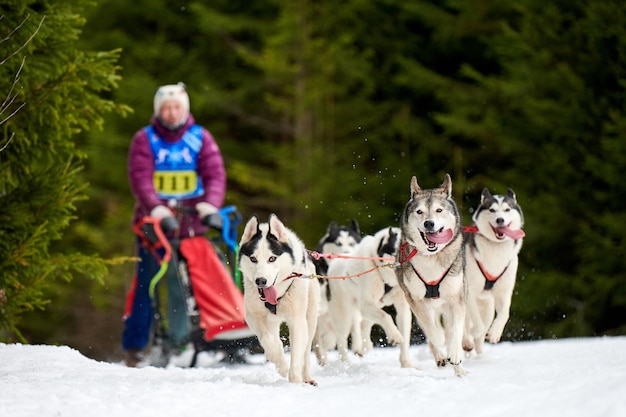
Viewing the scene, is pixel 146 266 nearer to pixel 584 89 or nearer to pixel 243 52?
pixel 584 89


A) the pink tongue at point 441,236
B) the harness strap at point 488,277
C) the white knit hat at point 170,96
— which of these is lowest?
the harness strap at point 488,277

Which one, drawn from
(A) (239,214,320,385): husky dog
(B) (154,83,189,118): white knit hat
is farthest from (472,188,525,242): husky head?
(B) (154,83,189,118): white knit hat

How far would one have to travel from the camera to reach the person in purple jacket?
8.78 metres

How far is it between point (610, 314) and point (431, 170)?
4.36 meters

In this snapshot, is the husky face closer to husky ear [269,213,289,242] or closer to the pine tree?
the pine tree

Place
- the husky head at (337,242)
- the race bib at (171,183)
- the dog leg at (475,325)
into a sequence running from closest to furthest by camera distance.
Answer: the dog leg at (475,325), the husky head at (337,242), the race bib at (171,183)

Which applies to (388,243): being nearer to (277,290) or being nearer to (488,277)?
(488,277)

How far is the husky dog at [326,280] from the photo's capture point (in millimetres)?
7664

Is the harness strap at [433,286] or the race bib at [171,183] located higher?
the race bib at [171,183]

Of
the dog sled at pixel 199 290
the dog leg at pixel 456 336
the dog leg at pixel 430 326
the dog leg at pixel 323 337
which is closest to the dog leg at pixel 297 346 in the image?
the dog leg at pixel 430 326

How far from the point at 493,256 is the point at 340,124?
1237 centimetres

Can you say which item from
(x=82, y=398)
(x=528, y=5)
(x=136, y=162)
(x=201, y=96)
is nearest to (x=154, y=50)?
(x=201, y=96)

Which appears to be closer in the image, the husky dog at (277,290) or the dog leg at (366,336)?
the husky dog at (277,290)

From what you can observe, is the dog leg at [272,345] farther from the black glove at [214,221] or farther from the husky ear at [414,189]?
the black glove at [214,221]
